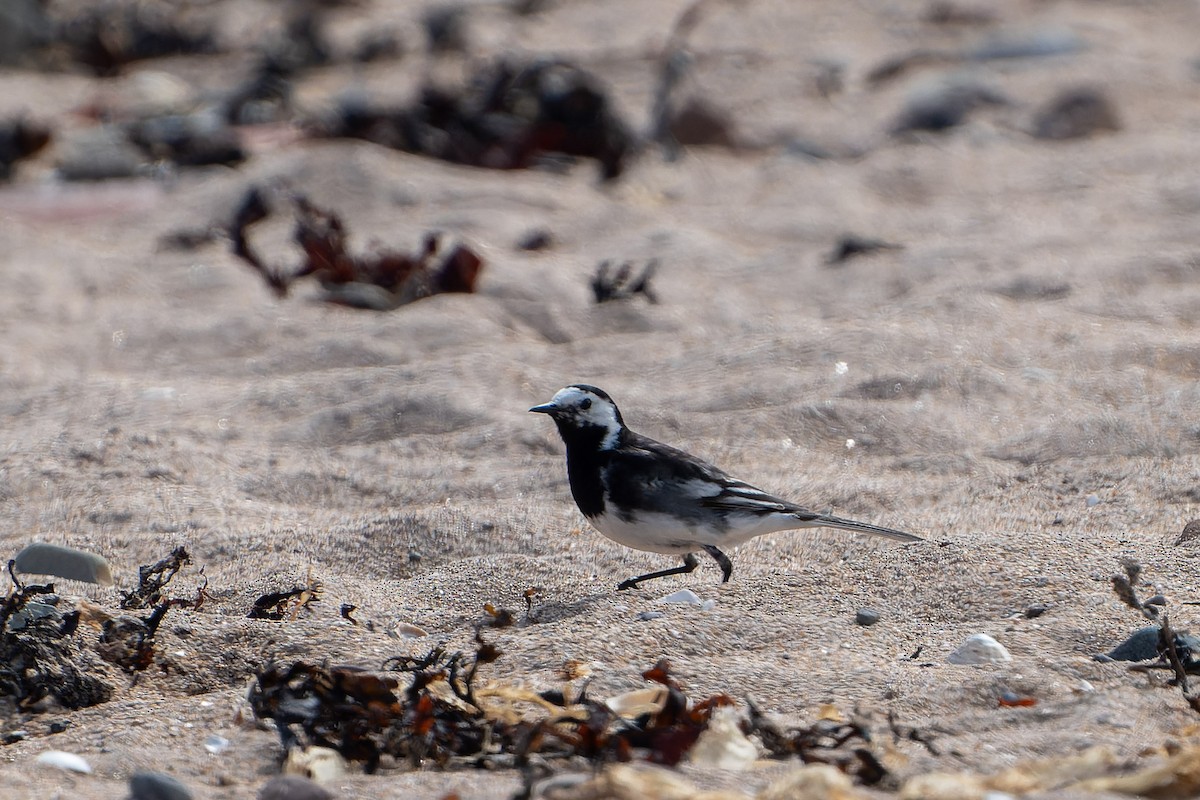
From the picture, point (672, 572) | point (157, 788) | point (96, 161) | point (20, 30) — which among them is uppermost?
point (20, 30)

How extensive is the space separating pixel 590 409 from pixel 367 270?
9.56 feet

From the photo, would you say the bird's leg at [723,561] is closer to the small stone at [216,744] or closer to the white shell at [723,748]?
the white shell at [723,748]

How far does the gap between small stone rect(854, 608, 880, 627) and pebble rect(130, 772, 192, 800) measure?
5.98 ft

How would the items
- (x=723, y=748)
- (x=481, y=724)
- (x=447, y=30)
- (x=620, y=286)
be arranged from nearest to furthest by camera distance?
(x=723, y=748) < (x=481, y=724) < (x=620, y=286) < (x=447, y=30)

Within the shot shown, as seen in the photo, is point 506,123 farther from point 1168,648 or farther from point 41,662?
point 1168,648

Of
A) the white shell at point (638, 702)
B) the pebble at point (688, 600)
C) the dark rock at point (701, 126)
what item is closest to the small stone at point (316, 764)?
the white shell at point (638, 702)

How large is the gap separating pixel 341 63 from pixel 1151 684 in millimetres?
11320

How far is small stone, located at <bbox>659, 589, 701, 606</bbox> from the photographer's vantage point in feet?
14.3

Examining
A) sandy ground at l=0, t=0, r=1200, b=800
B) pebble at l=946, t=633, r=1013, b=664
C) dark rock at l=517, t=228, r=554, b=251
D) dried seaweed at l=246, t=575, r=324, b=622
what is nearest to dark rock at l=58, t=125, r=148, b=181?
sandy ground at l=0, t=0, r=1200, b=800

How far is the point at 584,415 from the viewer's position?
5125mm

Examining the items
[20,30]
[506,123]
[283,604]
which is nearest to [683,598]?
[283,604]

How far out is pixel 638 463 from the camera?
490 cm

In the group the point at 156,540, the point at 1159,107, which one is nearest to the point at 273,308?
the point at 156,540

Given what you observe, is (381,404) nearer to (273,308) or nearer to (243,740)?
(273,308)
